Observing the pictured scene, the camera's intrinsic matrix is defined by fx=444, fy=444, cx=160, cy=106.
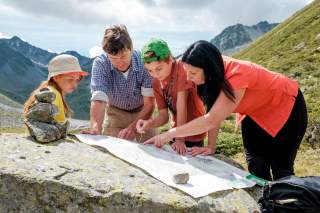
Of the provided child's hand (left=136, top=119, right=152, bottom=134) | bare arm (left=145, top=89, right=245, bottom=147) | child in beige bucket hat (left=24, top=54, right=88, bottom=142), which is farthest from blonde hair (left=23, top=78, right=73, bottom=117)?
bare arm (left=145, top=89, right=245, bottom=147)

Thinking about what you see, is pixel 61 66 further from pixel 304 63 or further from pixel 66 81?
pixel 304 63

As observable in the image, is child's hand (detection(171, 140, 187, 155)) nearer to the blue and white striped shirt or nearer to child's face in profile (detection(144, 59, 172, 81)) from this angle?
child's face in profile (detection(144, 59, 172, 81))

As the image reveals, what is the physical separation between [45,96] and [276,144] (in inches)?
150

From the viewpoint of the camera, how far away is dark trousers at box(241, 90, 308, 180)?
23.7 ft

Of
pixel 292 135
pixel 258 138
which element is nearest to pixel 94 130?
pixel 258 138

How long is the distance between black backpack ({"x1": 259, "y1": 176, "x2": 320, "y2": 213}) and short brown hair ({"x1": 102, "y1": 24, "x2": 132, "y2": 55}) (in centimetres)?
351

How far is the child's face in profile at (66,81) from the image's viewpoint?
7.63 metres

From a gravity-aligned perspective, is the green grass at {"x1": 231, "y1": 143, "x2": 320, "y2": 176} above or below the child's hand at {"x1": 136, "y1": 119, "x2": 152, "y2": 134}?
below

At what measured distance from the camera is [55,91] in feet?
24.2

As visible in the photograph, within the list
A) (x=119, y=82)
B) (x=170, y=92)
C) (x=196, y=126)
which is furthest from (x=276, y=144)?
(x=119, y=82)

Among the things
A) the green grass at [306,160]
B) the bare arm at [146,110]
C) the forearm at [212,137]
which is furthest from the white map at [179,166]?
the green grass at [306,160]

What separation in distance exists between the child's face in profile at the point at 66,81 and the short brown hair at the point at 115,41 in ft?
2.43

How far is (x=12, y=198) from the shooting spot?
19.1 ft

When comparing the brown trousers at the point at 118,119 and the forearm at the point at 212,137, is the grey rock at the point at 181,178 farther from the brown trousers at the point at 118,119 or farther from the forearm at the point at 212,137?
the brown trousers at the point at 118,119
